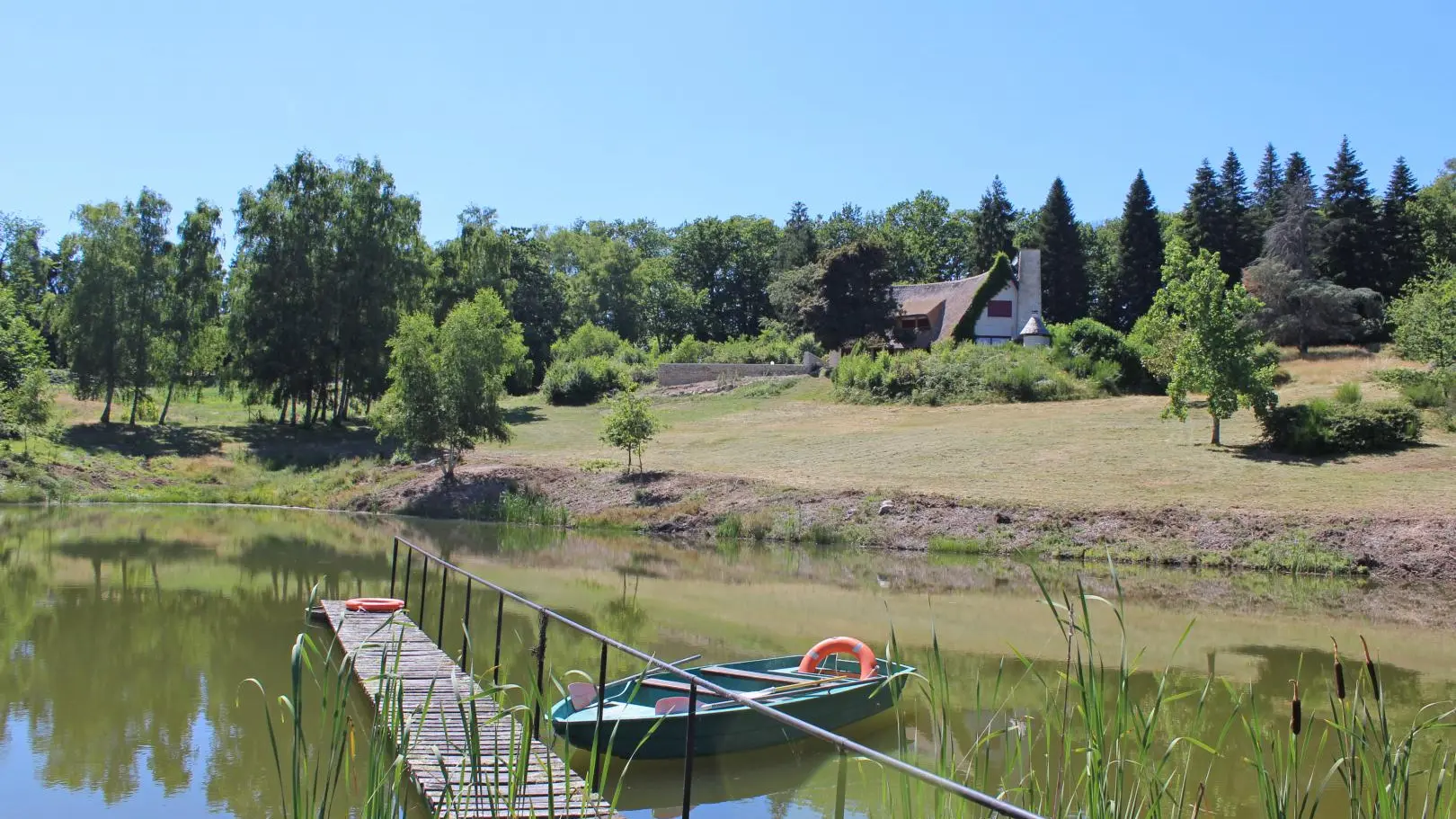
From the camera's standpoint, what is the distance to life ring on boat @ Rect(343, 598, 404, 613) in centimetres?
1642

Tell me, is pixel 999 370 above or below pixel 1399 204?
below

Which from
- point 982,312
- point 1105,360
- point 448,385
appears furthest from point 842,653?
point 982,312

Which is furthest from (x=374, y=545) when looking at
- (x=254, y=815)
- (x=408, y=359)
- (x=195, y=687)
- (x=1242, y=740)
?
(x=1242, y=740)

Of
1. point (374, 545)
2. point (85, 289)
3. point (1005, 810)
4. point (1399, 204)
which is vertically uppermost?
point (1399, 204)

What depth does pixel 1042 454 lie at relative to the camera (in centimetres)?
3509

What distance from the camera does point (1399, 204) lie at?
64000 mm

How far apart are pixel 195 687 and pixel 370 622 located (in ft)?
9.24

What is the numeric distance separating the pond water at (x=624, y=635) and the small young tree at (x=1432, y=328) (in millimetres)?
19147

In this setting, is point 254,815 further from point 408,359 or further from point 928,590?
point 408,359

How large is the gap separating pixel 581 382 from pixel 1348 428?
134 feet

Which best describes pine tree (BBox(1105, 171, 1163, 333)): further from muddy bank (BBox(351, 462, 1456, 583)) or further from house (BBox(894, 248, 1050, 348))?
muddy bank (BBox(351, 462, 1456, 583))

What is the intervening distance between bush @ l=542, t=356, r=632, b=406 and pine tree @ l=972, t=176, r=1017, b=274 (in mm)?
32606

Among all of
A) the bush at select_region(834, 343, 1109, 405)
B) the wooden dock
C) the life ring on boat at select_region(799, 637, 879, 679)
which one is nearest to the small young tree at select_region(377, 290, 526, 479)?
the bush at select_region(834, 343, 1109, 405)

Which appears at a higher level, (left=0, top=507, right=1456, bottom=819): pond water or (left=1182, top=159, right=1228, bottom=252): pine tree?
(left=1182, top=159, right=1228, bottom=252): pine tree
